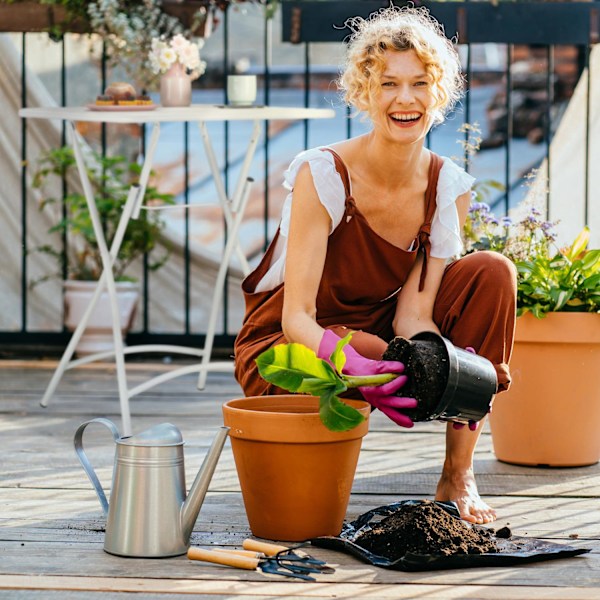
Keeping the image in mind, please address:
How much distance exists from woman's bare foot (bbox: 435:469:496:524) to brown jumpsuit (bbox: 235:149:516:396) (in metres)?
0.20

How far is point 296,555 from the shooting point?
2.01 meters

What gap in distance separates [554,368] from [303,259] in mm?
801

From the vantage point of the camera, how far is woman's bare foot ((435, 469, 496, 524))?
227 centimetres

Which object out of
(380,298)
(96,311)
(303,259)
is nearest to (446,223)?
(380,298)

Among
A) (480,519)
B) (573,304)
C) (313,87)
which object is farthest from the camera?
(313,87)

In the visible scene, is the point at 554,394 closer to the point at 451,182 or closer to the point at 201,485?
the point at 451,182

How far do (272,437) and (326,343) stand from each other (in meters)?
0.20

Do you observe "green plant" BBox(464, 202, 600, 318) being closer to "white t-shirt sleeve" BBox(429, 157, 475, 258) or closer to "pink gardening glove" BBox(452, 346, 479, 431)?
"white t-shirt sleeve" BBox(429, 157, 475, 258)

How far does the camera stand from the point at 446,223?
240 centimetres

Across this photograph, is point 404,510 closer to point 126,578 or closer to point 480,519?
point 480,519

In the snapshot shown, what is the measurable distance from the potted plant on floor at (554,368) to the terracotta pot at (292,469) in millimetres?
716

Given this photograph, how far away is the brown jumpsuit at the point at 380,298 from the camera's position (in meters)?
2.31

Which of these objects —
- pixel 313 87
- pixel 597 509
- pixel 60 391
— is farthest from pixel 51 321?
pixel 313 87

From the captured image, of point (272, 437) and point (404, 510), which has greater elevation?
point (272, 437)
